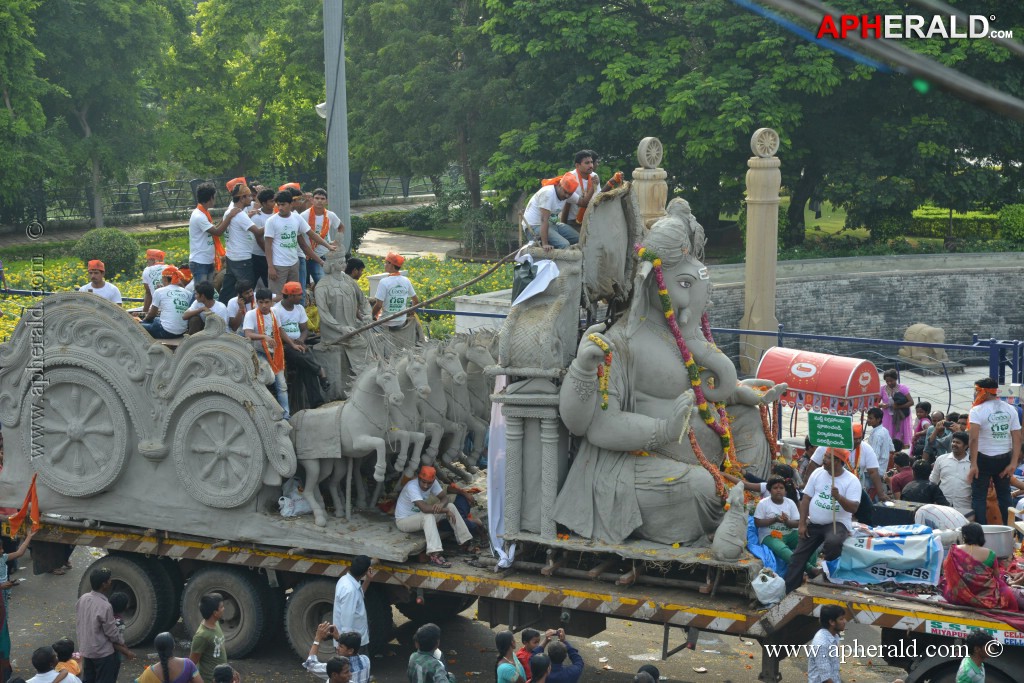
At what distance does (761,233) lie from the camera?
22531 mm

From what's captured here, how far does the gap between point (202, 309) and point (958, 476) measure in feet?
22.0

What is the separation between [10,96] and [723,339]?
69.2 ft

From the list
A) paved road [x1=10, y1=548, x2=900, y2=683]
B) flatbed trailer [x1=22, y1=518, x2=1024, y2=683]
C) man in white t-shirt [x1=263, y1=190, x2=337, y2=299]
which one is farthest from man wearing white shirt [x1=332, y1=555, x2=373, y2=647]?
man in white t-shirt [x1=263, y1=190, x2=337, y2=299]

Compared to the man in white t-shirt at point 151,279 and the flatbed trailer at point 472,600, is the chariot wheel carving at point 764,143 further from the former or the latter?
the flatbed trailer at point 472,600

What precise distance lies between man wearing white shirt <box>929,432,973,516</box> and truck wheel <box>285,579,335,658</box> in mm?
5347

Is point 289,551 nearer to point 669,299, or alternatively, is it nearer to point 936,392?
point 669,299

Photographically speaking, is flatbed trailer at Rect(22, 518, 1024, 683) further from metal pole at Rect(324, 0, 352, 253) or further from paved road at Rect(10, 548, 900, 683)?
metal pole at Rect(324, 0, 352, 253)

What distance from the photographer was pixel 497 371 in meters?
10.4

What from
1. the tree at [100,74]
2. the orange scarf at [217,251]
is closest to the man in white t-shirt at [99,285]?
the orange scarf at [217,251]

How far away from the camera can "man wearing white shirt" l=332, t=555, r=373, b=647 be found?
32.9ft

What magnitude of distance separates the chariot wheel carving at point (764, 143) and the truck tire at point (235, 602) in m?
13.8

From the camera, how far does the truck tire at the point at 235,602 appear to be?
1135 centimetres
